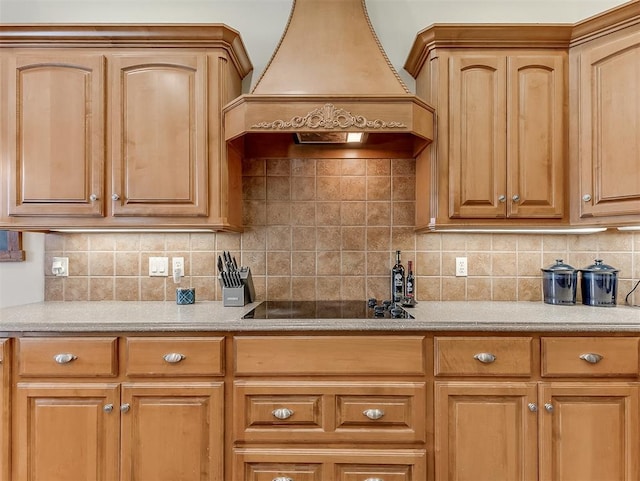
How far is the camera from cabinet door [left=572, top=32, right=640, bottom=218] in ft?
5.85

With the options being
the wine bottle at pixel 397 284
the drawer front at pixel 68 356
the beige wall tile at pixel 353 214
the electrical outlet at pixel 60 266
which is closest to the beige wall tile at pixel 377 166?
the beige wall tile at pixel 353 214

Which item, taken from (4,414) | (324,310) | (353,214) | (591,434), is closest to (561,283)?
(591,434)

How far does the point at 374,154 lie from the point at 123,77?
4.54ft

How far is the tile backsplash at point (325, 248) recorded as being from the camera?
2.28 m

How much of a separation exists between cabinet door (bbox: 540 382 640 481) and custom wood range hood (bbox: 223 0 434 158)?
1.34 metres

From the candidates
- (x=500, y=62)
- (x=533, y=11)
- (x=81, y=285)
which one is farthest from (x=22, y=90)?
(x=533, y=11)

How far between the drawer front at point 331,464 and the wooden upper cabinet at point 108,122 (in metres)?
1.09

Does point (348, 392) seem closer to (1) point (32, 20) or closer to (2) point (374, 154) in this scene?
(2) point (374, 154)

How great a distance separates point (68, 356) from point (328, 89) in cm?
165

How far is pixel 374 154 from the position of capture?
2.28m

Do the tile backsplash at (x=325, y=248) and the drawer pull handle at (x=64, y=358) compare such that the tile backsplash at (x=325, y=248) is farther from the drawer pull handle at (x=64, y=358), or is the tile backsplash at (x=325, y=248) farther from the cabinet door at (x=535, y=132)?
the drawer pull handle at (x=64, y=358)

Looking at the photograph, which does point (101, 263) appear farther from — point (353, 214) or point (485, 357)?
point (485, 357)

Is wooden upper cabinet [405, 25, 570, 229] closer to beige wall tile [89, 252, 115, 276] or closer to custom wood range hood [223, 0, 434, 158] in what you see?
custom wood range hood [223, 0, 434, 158]

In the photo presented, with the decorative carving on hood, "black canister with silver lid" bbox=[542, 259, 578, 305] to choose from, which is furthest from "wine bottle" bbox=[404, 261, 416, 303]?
the decorative carving on hood
